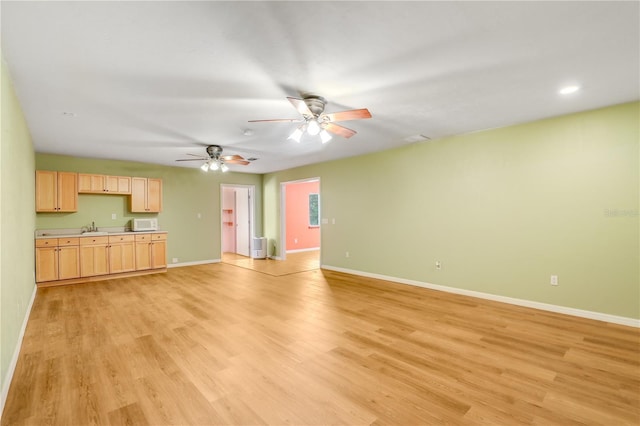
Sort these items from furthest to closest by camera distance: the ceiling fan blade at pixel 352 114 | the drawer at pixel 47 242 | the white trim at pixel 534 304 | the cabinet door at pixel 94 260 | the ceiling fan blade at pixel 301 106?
the cabinet door at pixel 94 260 → the drawer at pixel 47 242 → the white trim at pixel 534 304 → the ceiling fan blade at pixel 352 114 → the ceiling fan blade at pixel 301 106

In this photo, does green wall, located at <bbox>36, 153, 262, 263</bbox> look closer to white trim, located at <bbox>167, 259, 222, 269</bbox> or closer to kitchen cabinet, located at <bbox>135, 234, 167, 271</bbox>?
white trim, located at <bbox>167, 259, 222, 269</bbox>

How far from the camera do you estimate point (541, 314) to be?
12.1 ft

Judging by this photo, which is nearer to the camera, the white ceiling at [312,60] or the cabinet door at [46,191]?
the white ceiling at [312,60]

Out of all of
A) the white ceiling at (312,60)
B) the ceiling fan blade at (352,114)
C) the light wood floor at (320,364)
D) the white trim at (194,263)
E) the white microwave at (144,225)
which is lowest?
the light wood floor at (320,364)

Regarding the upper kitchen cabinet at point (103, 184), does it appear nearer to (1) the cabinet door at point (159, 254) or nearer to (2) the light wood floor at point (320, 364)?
(1) the cabinet door at point (159, 254)

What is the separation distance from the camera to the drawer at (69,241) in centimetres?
530

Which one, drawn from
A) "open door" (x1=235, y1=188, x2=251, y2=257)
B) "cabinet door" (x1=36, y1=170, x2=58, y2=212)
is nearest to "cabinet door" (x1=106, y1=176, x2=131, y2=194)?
"cabinet door" (x1=36, y1=170, x2=58, y2=212)

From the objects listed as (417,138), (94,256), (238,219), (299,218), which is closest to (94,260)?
(94,256)

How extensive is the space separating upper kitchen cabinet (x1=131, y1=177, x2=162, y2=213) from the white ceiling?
2.51 m

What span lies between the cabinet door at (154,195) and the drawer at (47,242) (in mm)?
1710

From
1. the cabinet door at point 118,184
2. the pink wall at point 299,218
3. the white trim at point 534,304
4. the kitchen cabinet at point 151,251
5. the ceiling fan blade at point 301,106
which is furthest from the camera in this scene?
the pink wall at point 299,218

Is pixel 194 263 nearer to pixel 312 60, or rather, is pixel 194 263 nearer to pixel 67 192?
pixel 67 192

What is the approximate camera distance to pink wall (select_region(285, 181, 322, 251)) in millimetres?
9344

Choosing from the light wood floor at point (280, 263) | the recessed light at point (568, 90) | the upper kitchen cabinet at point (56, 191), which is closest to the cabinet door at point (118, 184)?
the upper kitchen cabinet at point (56, 191)
